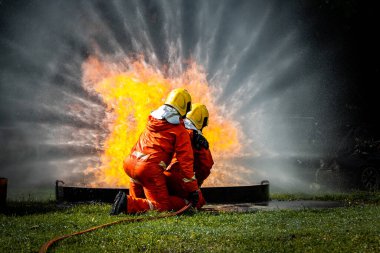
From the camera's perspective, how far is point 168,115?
819cm

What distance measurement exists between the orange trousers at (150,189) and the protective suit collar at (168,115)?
0.79 metres

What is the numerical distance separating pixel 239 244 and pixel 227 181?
11135 mm

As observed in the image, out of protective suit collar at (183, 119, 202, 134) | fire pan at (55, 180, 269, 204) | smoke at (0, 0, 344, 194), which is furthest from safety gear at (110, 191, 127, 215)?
smoke at (0, 0, 344, 194)

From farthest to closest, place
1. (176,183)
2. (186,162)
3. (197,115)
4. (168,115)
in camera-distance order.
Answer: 1. (197,115)
2. (176,183)
3. (168,115)
4. (186,162)

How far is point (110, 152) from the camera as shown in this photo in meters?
14.4

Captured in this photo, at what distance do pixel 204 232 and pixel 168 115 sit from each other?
8.88ft

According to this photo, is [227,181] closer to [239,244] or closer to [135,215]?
[135,215]

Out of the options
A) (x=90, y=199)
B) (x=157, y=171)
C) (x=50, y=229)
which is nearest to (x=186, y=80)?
(x=90, y=199)

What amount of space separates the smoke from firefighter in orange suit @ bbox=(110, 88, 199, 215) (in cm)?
948

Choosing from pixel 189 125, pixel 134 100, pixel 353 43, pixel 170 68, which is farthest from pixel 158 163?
pixel 353 43

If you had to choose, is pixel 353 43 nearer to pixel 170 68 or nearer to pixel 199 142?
pixel 170 68

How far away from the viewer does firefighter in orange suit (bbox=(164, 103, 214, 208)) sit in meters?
8.38

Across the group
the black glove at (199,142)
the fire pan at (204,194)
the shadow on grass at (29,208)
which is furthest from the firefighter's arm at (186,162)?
the shadow on grass at (29,208)

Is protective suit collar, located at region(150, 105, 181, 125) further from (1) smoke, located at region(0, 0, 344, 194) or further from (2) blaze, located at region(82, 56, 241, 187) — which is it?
(1) smoke, located at region(0, 0, 344, 194)
